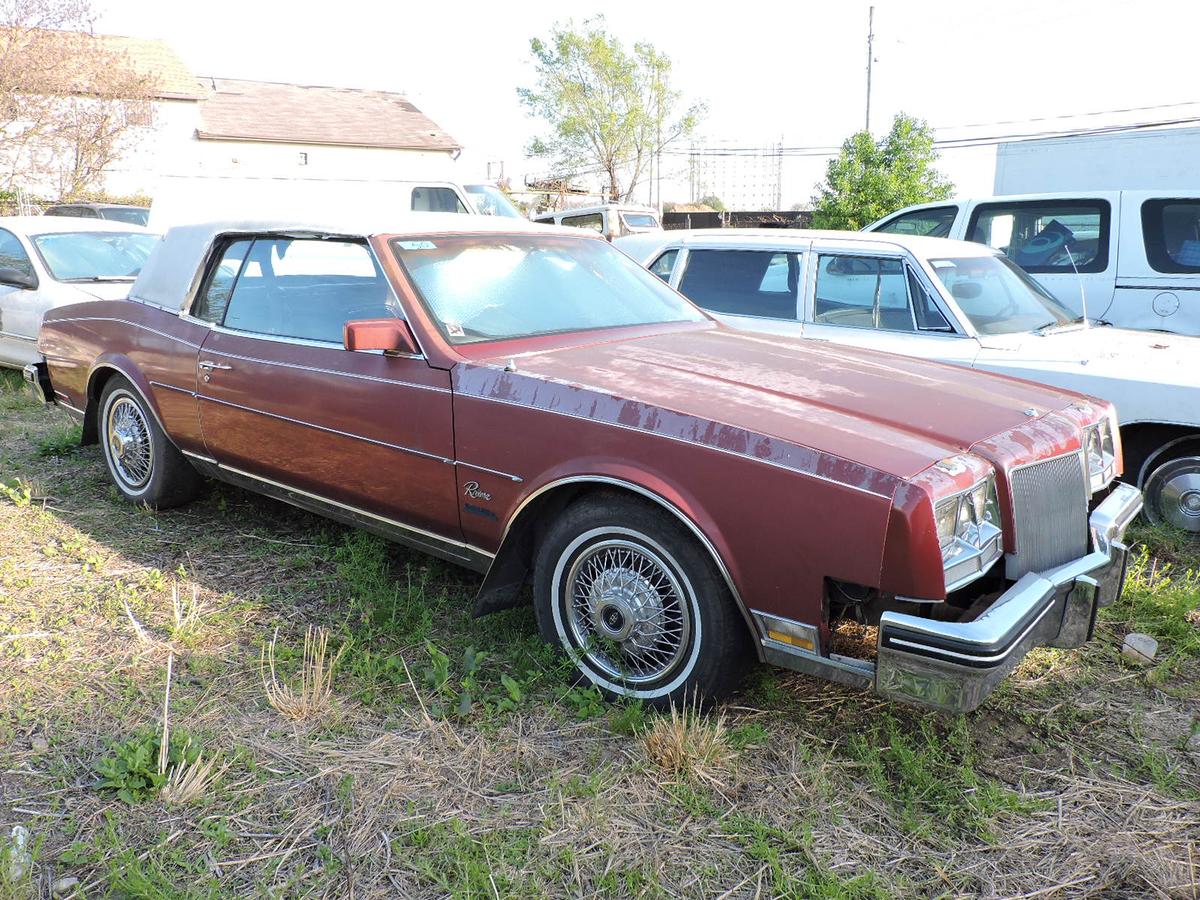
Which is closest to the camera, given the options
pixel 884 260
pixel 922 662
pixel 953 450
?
pixel 922 662

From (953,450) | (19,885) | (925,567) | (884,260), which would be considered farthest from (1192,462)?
(19,885)

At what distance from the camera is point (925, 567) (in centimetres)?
250

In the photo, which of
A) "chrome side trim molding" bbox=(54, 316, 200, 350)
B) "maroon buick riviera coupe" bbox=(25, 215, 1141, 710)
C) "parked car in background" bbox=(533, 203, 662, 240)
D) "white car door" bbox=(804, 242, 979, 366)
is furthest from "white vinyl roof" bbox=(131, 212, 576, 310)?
"parked car in background" bbox=(533, 203, 662, 240)

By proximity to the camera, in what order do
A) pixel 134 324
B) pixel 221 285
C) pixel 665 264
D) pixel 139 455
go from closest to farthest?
pixel 221 285 → pixel 134 324 → pixel 139 455 → pixel 665 264

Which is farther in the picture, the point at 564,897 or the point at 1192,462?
the point at 1192,462

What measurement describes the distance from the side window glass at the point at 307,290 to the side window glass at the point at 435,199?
9355mm

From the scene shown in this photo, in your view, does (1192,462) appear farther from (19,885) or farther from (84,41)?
(84,41)

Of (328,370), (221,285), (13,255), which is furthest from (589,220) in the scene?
(328,370)

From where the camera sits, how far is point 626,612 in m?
3.06

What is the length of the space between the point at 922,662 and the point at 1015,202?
5.56 metres

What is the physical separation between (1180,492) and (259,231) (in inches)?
179

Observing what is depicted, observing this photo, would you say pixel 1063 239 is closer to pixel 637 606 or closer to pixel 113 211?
pixel 637 606

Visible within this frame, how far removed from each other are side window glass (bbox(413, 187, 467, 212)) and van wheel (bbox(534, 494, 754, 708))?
10997mm

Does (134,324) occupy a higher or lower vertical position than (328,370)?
higher
